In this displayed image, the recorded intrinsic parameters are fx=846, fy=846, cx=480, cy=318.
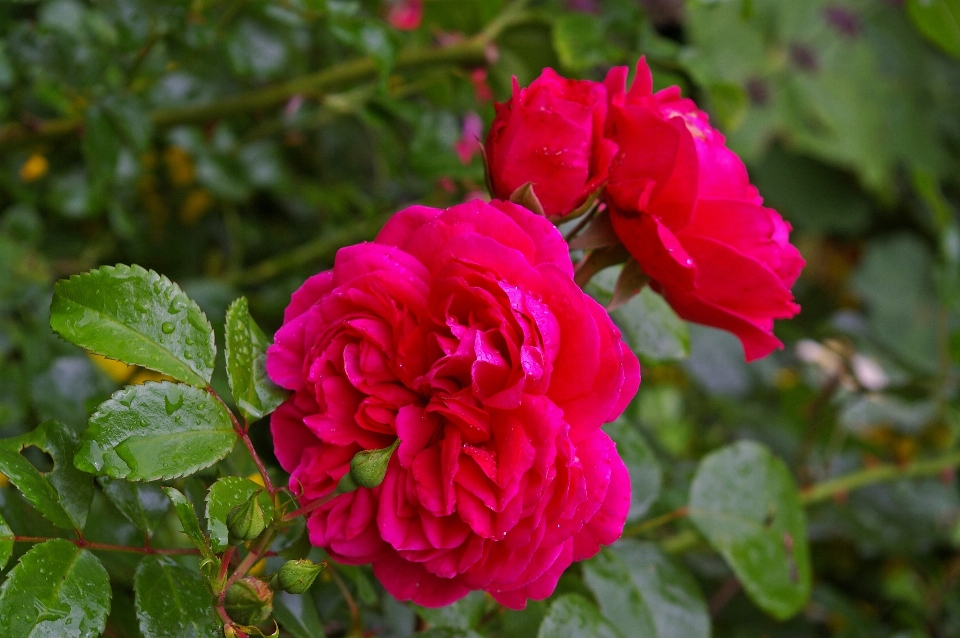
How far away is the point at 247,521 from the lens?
1.01 ft

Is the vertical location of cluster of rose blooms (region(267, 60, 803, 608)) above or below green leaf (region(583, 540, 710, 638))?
above

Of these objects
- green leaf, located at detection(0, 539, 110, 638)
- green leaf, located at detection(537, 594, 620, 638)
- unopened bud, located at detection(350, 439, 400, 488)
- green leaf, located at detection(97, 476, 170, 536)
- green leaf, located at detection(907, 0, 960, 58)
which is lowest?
green leaf, located at detection(537, 594, 620, 638)

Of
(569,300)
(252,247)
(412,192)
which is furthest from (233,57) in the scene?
(569,300)

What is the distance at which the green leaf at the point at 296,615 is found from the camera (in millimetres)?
380

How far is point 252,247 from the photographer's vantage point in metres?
1.09

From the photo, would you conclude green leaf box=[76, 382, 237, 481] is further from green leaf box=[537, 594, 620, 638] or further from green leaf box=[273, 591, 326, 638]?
green leaf box=[537, 594, 620, 638]

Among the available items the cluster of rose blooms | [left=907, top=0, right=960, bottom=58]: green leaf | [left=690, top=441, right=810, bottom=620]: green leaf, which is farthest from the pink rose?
[left=907, top=0, right=960, bottom=58]: green leaf

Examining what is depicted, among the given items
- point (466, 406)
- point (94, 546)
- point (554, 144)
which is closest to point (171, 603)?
point (94, 546)

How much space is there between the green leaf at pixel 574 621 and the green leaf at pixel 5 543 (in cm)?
24

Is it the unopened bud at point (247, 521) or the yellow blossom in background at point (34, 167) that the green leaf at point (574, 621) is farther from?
the yellow blossom in background at point (34, 167)

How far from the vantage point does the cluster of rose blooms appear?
33cm

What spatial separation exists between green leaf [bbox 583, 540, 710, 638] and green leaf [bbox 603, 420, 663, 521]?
0.03 meters

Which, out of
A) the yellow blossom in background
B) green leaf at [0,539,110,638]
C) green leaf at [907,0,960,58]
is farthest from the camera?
the yellow blossom in background

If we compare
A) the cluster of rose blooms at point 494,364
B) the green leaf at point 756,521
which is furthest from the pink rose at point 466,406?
the green leaf at point 756,521
